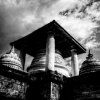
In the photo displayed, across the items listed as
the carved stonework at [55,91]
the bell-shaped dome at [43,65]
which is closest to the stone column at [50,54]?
the carved stonework at [55,91]

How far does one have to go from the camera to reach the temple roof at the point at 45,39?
10188mm

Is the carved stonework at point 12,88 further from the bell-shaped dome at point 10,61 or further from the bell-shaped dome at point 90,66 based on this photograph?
the bell-shaped dome at point 90,66

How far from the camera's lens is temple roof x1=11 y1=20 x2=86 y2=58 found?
10.2 meters

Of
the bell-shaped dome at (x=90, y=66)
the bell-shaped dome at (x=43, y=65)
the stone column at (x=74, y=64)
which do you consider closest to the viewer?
the bell-shaped dome at (x=90, y=66)

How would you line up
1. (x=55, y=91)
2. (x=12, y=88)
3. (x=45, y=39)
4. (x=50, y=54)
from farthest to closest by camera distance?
(x=45, y=39)
(x=50, y=54)
(x=55, y=91)
(x=12, y=88)

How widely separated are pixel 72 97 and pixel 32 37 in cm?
538

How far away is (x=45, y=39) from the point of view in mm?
11695

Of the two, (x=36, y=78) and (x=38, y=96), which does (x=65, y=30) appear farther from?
(x=38, y=96)

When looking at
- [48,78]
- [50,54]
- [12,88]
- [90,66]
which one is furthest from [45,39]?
[12,88]

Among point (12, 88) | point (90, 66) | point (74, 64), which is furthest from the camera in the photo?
point (74, 64)

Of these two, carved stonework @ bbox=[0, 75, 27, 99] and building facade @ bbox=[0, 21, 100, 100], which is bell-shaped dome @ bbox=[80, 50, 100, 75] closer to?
building facade @ bbox=[0, 21, 100, 100]

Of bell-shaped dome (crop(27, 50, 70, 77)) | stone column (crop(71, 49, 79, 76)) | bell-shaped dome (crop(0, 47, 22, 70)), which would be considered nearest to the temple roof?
stone column (crop(71, 49, 79, 76))

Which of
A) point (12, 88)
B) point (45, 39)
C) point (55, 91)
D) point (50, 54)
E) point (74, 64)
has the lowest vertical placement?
point (55, 91)

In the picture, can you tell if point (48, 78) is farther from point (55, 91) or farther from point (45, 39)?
point (45, 39)
